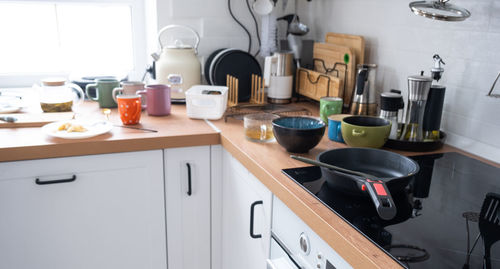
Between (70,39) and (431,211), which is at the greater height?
(70,39)

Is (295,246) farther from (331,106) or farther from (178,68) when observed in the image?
(178,68)

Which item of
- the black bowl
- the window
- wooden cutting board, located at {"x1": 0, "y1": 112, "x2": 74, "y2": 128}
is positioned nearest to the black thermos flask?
the black bowl

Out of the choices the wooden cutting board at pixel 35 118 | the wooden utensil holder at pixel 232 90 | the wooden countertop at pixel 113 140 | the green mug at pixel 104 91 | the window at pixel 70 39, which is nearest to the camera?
the wooden countertop at pixel 113 140

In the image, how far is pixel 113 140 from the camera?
1497 millimetres

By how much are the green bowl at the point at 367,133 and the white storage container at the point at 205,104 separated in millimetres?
558

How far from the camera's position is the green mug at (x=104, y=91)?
188 cm

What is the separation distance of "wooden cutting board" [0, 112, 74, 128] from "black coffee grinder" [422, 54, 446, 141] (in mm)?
1322

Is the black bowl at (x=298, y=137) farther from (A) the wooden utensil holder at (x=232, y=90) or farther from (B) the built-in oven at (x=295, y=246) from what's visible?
(A) the wooden utensil holder at (x=232, y=90)

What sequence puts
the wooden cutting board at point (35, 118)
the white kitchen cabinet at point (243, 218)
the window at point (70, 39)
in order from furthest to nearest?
1. the window at point (70, 39)
2. the wooden cutting board at point (35, 118)
3. the white kitchen cabinet at point (243, 218)

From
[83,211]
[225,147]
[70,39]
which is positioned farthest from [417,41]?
[70,39]

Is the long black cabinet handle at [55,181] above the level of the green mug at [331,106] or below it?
below

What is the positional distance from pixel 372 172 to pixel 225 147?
572 mm

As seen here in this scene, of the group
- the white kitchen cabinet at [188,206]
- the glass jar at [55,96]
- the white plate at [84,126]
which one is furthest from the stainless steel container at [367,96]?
the glass jar at [55,96]

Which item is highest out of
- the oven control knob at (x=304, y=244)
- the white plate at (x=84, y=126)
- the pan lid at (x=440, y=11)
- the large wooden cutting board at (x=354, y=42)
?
the pan lid at (x=440, y=11)
